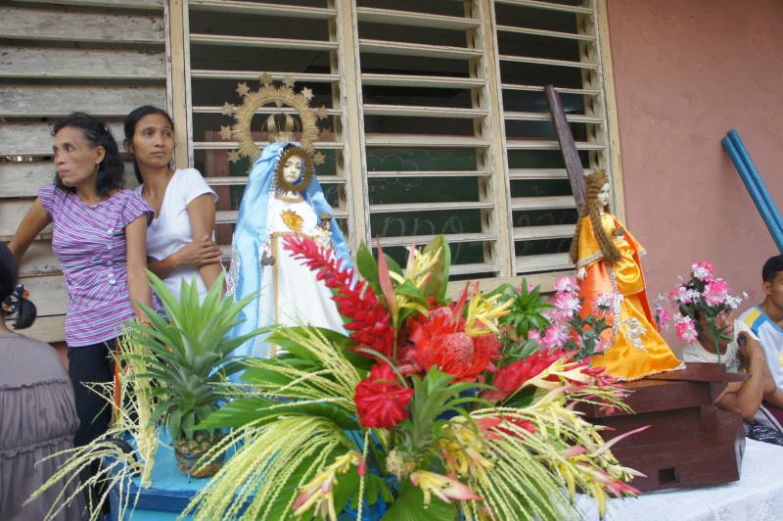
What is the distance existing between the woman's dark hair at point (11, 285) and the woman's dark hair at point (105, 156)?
67cm

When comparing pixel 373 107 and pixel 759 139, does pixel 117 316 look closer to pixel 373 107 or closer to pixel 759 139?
pixel 373 107

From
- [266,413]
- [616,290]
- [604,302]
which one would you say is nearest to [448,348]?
[266,413]

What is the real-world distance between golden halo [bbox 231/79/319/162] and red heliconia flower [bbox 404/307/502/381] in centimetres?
173

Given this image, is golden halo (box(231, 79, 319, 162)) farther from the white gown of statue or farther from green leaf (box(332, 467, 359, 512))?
green leaf (box(332, 467, 359, 512))

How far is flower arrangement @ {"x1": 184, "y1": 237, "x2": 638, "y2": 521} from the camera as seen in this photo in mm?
1102

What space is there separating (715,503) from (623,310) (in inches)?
35.9

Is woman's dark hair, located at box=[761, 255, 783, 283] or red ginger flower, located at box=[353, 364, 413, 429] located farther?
woman's dark hair, located at box=[761, 255, 783, 283]

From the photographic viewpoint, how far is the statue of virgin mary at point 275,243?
271cm

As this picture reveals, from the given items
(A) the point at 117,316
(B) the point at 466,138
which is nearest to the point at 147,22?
(A) the point at 117,316

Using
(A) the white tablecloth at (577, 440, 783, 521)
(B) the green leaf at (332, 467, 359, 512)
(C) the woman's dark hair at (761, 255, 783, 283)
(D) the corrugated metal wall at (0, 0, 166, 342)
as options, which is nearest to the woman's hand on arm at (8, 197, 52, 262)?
(D) the corrugated metal wall at (0, 0, 166, 342)

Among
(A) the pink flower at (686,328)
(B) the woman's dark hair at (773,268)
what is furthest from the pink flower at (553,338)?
(B) the woman's dark hair at (773,268)

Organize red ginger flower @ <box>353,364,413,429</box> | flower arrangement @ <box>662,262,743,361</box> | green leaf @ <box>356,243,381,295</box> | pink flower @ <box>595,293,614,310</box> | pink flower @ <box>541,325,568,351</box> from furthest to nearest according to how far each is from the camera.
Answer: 1. flower arrangement @ <box>662,262,743,361</box>
2. pink flower @ <box>595,293,614,310</box>
3. pink flower @ <box>541,325,568,351</box>
4. green leaf @ <box>356,243,381,295</box>
5. red ginger flower @ <box>353,364,413,429</box>

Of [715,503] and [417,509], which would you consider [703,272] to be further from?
[417,509]

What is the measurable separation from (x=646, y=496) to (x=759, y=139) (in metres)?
3.26
